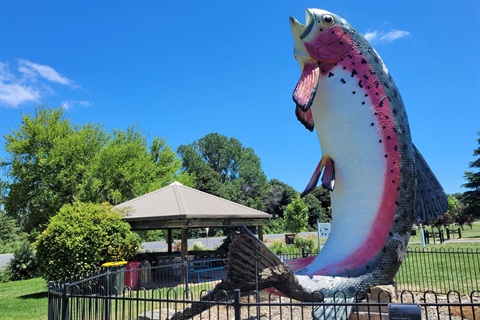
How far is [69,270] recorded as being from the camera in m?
11.2

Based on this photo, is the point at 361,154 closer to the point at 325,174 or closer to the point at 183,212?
the point at 325,174

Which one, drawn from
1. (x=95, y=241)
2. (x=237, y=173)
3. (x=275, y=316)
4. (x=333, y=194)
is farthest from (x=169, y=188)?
(x=237, y=173)

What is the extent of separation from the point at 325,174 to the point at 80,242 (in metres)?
8.06

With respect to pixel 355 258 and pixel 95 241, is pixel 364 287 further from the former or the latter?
pixel 95 241

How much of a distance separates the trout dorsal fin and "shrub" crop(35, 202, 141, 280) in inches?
346

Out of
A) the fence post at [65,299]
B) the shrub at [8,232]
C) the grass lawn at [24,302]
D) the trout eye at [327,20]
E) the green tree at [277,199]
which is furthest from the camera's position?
the green tree at [277,199]

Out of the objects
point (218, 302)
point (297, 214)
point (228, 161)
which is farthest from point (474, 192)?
point (228, 161)

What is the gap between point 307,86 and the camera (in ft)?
19.2

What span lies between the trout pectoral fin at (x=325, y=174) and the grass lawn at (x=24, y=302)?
6.46 metres

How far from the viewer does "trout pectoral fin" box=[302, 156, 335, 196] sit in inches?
229

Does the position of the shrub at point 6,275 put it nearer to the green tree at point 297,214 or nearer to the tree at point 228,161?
the green tree at point 297,214

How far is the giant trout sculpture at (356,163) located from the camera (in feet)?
17.9

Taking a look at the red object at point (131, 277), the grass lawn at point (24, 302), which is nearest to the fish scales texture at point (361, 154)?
the grass lawn at point (24, 302)

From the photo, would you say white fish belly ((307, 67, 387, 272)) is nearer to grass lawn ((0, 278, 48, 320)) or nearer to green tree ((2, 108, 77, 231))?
grass lawn ((0, 278, 48, 320))
